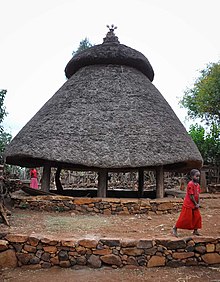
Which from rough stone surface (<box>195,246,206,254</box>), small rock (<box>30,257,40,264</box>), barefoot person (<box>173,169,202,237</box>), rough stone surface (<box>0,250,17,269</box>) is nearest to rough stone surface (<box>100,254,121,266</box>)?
small rock (<box>30,257,40,264</box>)

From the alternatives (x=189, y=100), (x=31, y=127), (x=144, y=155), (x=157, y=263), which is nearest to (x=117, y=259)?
(x=157, y=263)

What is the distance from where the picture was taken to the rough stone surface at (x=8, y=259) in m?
5.14

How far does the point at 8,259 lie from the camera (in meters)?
5.18

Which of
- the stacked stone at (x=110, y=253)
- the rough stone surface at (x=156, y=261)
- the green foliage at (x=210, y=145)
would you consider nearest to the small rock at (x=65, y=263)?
the stacked stone at (x=110, y=253)

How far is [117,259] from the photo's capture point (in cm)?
509

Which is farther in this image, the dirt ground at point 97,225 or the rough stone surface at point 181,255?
the dirt ground at point 97,225

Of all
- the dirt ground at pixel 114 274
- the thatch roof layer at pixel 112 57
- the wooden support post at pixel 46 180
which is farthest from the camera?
the thatch roof layer at pixel 112 57

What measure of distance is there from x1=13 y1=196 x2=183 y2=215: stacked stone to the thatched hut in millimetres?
719

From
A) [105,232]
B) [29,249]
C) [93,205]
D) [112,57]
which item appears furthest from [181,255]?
[112,57]

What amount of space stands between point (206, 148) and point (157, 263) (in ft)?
50.4

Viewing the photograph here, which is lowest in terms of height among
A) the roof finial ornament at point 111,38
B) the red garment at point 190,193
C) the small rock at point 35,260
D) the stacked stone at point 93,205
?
the small rock at point 35,260

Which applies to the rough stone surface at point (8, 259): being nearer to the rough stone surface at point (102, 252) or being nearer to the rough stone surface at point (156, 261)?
the rough stone surface at point (102, 252)

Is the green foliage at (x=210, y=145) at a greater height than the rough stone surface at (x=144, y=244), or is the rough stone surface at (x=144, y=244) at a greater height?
the green foliage at (x=210, y=145)

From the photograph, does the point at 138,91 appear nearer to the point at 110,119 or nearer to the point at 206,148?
the point at 110,119
